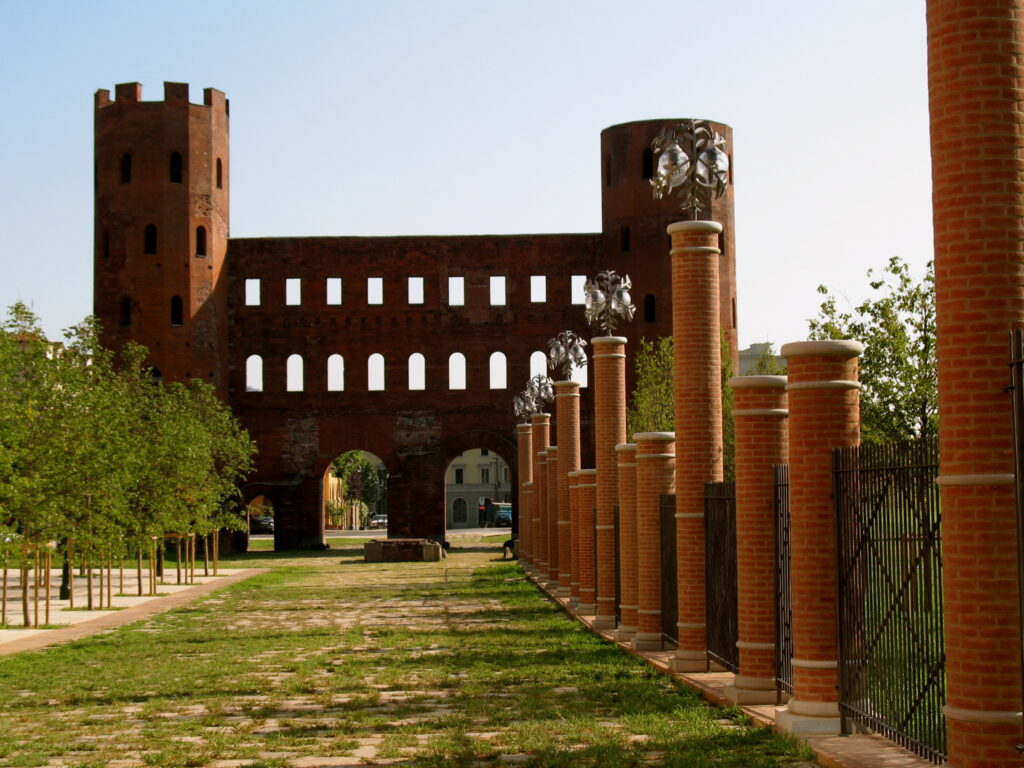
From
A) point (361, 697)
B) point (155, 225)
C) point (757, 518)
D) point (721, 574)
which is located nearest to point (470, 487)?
point (155, 225)

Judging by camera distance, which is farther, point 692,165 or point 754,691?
point 692,165

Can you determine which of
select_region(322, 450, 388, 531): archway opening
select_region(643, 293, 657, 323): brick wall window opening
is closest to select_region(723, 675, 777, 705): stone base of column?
Result: select_region(643, 293, 657, 323): brick wall window opening

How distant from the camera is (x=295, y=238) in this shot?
188ft

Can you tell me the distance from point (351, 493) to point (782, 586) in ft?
298

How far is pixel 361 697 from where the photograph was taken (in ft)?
44.4

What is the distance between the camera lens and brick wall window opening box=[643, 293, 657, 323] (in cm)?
5412

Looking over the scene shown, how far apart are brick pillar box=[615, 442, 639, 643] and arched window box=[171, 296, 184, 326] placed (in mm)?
36329

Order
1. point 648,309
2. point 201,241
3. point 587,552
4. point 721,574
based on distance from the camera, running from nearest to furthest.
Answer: point 721,574 → point 587,552 → point 201,241 → point 648,309

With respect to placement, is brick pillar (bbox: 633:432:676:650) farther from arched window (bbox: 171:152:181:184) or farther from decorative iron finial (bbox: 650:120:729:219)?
arched window (bbox: 171:152:181:184)

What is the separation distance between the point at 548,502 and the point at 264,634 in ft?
43.4

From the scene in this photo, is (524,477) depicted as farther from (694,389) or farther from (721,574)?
(721,574)

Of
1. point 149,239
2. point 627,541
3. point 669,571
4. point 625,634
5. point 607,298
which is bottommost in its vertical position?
point 625,634

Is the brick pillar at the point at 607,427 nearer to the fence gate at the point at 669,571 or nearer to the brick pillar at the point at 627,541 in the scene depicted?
the brick pillar at the point at 627,541

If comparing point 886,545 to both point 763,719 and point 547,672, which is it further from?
point 547,672
